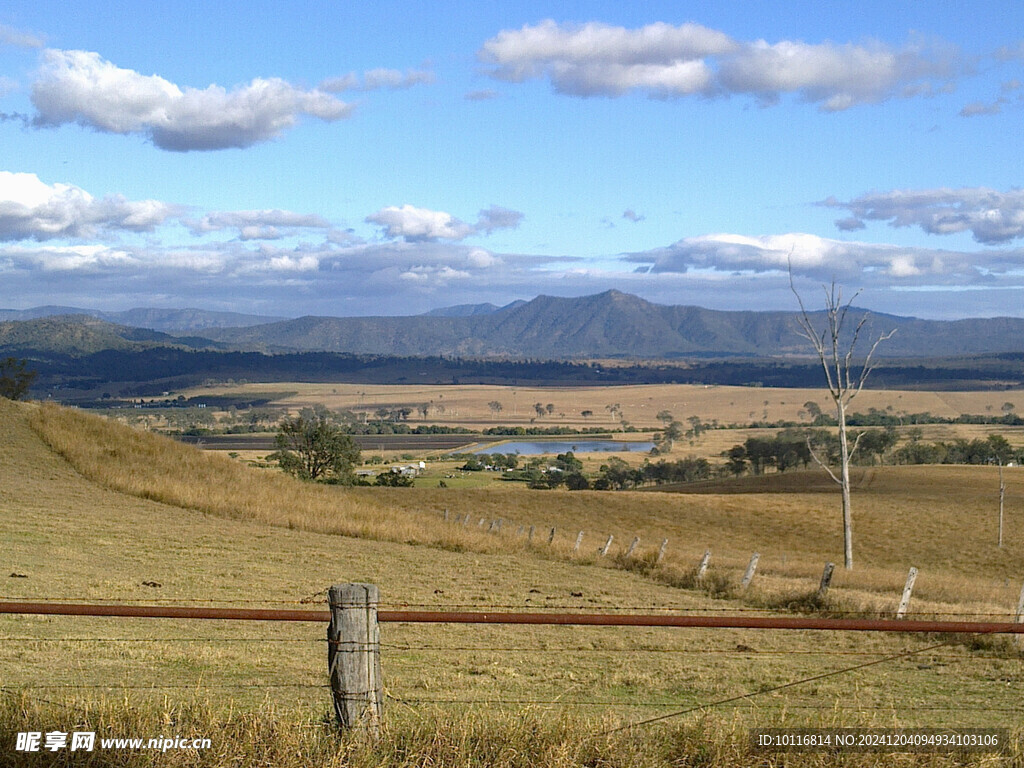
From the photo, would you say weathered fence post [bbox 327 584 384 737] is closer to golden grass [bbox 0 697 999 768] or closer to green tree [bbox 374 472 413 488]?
golden grass [bbox 0 697 999 768]

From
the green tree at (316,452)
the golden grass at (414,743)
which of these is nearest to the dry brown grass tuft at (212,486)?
the golden grass at (414,743)

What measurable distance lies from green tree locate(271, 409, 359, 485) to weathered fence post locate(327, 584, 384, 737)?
5719 centimetres

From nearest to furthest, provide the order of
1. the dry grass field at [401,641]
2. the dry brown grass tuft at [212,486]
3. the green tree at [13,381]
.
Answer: the dry grass field at [401,641], the dry brown grass tuft at [212,486], the green tree at [13,381]

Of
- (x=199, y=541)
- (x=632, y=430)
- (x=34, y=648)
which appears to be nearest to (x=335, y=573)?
(x=199, y=541)

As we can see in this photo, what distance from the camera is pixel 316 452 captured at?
6350 cm

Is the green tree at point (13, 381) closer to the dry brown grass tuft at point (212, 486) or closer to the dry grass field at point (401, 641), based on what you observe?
the dry brown grass tuft at point (212, 486)

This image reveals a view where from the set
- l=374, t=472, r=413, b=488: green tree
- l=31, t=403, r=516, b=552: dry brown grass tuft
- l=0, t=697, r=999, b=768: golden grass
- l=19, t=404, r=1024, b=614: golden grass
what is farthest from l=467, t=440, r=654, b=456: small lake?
l=0, t=697, r=999, b=768: golden grass

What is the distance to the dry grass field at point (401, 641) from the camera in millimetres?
5809

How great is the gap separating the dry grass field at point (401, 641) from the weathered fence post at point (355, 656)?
0.19 metres

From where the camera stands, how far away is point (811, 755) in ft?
19.0

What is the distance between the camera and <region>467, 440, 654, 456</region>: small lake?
12219 cm

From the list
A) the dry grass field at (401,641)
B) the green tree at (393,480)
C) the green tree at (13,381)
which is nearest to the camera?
the dry grass field at (401,641)

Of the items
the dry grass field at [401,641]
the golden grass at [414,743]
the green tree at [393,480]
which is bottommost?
the green tree at [393,480]

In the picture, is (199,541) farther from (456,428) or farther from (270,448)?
(456,428)
